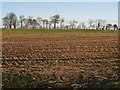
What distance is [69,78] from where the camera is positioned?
8617 millimetres

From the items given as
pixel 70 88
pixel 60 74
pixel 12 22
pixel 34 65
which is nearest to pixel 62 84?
pixel 70 88

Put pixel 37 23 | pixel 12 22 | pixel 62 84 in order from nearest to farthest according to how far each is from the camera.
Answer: pixel 62 84, pixel 12 22, pixel 37 23

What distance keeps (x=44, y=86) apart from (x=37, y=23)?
89.2m

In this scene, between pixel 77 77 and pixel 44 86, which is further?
pixel 77 77

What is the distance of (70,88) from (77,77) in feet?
2.92

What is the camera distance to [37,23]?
9650 centimetres

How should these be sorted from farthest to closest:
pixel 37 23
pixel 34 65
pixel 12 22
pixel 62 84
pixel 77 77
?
pixel 37 23 → pixel 12 22 → pixel 34 65 → pixel 77 77 → pixel 62 84

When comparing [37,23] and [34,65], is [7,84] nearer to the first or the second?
[34,65]

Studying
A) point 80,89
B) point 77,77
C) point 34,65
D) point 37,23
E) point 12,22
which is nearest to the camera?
point 80,89

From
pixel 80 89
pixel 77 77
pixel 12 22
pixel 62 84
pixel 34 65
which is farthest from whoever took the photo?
pixel 12 22

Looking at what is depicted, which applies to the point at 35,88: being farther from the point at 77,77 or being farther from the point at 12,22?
the point at 12,22

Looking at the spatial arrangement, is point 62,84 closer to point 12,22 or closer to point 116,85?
point 116,85

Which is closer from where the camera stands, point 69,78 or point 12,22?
point 69,78

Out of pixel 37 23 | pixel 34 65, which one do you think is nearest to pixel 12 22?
pixel 37 23
